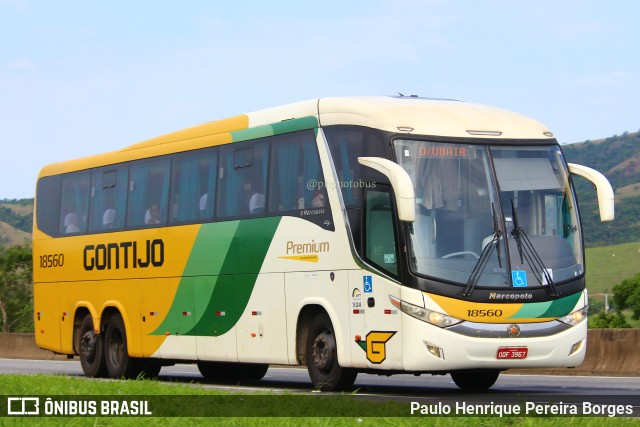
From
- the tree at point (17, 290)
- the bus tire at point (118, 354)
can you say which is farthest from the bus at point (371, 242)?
the tree at point (17, 290)

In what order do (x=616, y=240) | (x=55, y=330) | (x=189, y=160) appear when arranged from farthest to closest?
(x=616, y=240) < (x=55, y=330) < (x=189, y=160)

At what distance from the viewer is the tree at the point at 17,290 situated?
5138 centimetres

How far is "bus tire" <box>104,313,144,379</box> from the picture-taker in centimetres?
2325

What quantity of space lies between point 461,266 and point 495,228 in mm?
685

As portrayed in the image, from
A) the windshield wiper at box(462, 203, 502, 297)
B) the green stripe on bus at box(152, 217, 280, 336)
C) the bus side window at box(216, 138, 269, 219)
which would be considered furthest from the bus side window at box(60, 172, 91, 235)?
the windshield wiper at box(462, 203, 502, 297)

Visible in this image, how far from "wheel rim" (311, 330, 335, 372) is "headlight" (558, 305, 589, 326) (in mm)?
3088

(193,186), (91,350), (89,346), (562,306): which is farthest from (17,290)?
(562,306)

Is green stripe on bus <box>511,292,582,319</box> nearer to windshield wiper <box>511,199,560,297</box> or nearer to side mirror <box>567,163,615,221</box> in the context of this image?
windshield wiper <box>511,199,560,297</box>

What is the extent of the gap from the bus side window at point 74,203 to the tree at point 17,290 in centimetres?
2647

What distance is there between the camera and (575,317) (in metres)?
16.6

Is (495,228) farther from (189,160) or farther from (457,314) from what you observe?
(189,160)

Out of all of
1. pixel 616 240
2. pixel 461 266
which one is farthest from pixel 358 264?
pixel 616 240

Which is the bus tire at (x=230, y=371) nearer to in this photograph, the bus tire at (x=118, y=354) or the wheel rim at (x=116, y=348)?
the bus tire at (x=118, y=354)

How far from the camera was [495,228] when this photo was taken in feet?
53.3
